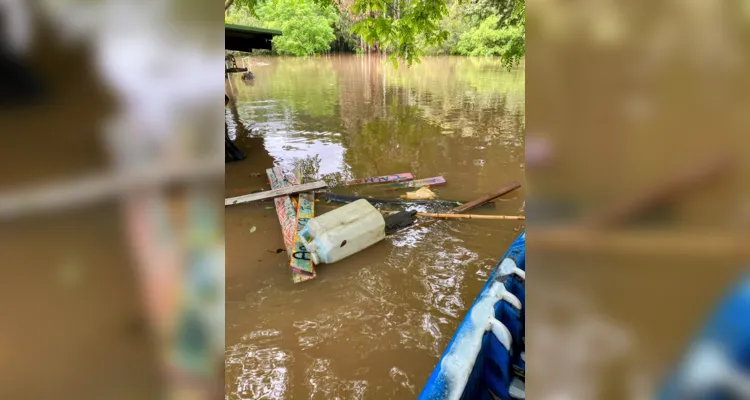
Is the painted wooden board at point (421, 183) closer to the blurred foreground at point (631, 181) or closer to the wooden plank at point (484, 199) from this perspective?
the wooden plank at point (484, 199)

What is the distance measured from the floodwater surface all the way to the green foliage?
35.6 meters

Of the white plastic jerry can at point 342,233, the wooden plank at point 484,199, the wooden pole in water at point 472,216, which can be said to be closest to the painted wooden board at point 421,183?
the wooden plank at point 484,199

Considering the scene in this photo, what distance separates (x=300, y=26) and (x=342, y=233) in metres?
43.7

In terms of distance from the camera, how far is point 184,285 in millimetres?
516

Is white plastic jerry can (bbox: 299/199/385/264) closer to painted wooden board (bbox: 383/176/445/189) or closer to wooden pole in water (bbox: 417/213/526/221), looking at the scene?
wooden pole in water (bbox: 417/213/526/221)

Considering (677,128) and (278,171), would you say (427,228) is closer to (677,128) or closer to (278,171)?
(278,171)

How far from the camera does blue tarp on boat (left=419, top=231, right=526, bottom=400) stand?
2.18 metres

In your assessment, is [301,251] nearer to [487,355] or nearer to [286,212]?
[286,212]

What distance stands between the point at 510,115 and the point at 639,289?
14267 millimetres

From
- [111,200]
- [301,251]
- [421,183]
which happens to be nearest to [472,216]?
[421,183]

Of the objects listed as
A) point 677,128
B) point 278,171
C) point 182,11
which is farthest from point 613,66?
point 278,171

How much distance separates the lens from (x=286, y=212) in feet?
19.8

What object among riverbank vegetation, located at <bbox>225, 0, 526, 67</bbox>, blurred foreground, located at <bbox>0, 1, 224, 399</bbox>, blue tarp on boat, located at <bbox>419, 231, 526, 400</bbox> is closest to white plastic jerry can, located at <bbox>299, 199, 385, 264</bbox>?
blue tarp on boat, located at <bbox>419, 231, 526, 400</bbox>

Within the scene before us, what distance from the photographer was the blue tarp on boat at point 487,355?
2176mm
